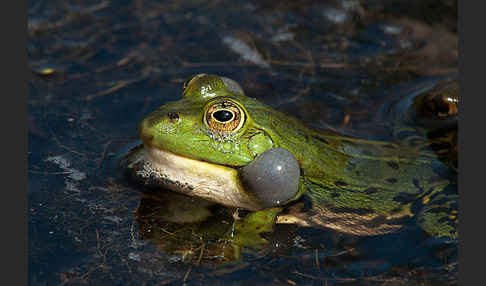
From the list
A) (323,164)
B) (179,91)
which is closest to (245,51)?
(179,91)

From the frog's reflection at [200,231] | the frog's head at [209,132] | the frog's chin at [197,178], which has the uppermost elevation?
the frog's head at [209,132]

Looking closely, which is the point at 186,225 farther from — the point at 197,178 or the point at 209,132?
the point at 209,132

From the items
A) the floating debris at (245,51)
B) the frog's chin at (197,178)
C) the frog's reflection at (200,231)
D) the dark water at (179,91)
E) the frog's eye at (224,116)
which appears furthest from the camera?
the floating debris at (245,51)

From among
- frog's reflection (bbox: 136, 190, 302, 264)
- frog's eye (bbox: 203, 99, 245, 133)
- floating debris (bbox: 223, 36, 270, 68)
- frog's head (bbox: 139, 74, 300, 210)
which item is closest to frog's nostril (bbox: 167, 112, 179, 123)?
frog's head (bbox: 139, 74, 300, 210)

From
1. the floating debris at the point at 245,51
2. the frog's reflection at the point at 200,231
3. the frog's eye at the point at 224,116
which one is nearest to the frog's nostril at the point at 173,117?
the frog's eye at the point at 224,116

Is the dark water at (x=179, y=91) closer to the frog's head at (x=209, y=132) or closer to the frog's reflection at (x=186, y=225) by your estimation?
the frog's reflection at (x=186, y=225)

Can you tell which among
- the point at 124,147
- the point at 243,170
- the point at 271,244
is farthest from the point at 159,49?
the point at 271,244
